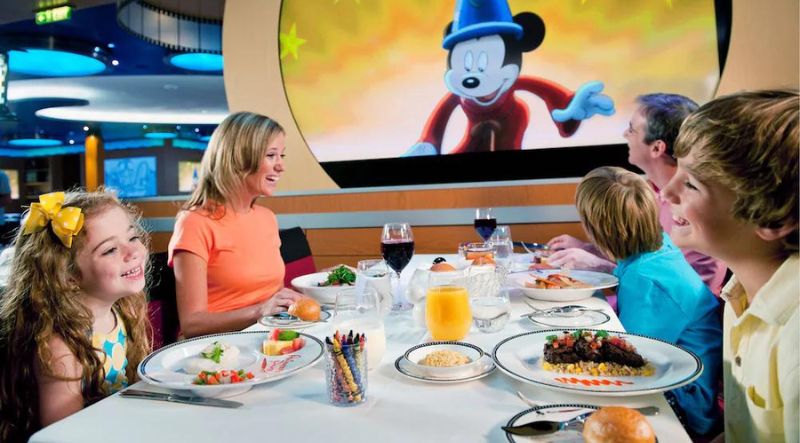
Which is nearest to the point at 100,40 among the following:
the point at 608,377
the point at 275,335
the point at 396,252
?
the point at 396,252

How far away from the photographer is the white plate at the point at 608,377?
85 centimetres

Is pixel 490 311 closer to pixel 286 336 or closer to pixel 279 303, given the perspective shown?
pixel 286 336

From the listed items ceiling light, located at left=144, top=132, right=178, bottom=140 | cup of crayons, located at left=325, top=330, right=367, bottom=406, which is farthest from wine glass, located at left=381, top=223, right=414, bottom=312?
ceiling light, located at left=144, top=132, right=178, bottom=140

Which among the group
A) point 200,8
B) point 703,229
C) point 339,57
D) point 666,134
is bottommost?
point 703,229

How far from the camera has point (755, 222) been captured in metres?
0.85

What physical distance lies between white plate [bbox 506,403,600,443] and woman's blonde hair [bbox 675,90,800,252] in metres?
0.42

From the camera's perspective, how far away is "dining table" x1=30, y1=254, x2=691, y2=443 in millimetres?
757

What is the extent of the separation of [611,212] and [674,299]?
14.6 inches

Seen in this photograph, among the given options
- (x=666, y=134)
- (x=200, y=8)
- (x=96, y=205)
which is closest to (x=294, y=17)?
(x=200, y=8)

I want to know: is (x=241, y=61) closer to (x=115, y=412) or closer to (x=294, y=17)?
(x=294, y=17)

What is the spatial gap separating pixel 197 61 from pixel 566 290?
24.5 feet

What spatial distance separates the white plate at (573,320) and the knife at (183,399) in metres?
0.79

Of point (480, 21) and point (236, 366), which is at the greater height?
point (480, 21)

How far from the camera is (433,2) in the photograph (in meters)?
3.88
